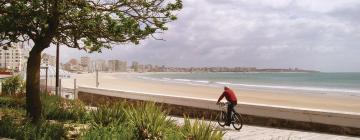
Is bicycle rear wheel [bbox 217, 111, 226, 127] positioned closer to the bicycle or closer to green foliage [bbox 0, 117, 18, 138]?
the bicycle

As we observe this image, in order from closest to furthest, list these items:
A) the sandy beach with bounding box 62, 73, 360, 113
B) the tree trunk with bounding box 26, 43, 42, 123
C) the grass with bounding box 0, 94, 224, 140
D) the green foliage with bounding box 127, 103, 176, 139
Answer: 1. the grass with bounding box 0, 94, 224, 140
2. the green foliage with bounding box 127, 103, 176, 139
3. the tree trunk with bounding box 26, 43, 42, 123
4. the sandy beach with bounding box 62, 73, 360, 113

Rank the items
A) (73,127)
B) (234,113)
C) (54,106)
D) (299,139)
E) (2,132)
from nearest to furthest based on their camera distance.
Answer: (2,132) → (73,127) → (299,139) → (54,106) → (234,113)

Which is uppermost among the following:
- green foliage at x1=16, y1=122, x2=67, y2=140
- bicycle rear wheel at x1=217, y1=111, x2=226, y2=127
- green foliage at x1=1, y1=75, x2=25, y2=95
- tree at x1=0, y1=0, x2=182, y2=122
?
Result: tree at x1=0, y1=0, x2=182, y2=122

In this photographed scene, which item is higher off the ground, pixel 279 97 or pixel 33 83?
pixel 33 83

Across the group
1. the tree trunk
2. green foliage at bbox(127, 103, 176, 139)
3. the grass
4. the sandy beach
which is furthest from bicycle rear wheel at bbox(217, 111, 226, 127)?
the sandy beach

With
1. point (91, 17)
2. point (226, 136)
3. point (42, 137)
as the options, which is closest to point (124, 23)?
point (91, 17)

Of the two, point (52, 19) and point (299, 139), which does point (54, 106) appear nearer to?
point (52, 19)

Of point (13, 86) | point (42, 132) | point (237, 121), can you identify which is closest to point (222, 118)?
point (237, 121)

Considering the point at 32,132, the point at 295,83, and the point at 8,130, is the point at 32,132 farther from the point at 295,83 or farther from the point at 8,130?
the point at 295,83

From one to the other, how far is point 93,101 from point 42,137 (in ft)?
47.0

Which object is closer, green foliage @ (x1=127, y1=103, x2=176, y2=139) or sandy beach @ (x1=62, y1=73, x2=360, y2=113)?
green foliage @ (x1=127, y1=103, x2=176, y2=139)

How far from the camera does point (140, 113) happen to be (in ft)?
33.8

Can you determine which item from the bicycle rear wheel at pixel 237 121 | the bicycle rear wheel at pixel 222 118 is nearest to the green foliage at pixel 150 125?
the bicycle rear wheel at pixel 237 121

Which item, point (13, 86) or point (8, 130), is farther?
point (13, 86)
